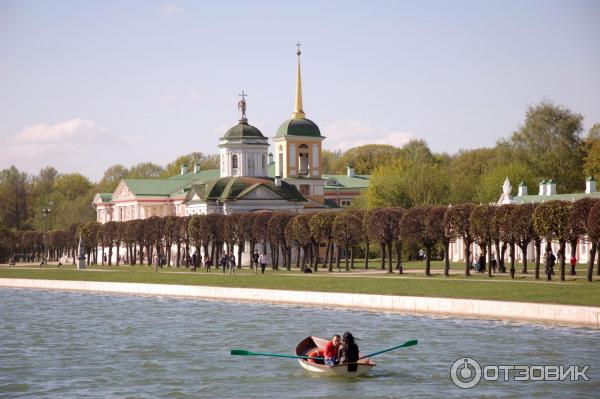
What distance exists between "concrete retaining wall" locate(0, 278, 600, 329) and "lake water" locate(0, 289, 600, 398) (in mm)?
825

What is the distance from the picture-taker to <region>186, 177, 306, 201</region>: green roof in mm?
110000

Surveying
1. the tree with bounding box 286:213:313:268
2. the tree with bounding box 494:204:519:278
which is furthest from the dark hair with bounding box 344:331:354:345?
the tree with bounding box 286:213:313:268

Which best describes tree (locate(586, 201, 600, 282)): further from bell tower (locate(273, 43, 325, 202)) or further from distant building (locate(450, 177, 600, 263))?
bell tower (locate(273, 43, 325, 202))

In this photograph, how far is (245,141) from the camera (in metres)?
118

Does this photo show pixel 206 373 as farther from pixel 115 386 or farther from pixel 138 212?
pixel 138 212

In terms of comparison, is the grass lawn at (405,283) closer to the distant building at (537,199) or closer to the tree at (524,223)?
the tree at (524,223)

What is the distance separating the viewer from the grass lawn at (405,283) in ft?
175

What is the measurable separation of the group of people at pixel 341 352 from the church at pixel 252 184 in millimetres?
73619

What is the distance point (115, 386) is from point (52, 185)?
151 m

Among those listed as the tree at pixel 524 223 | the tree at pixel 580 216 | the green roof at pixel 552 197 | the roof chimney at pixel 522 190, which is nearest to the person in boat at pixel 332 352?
the tree at pixel 580 216

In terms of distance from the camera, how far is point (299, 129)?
126 m

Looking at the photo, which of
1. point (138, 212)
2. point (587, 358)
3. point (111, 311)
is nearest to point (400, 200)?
point (138, 212)

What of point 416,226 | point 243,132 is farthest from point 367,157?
point 416,226

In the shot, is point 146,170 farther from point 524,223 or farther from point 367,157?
point 524,223
